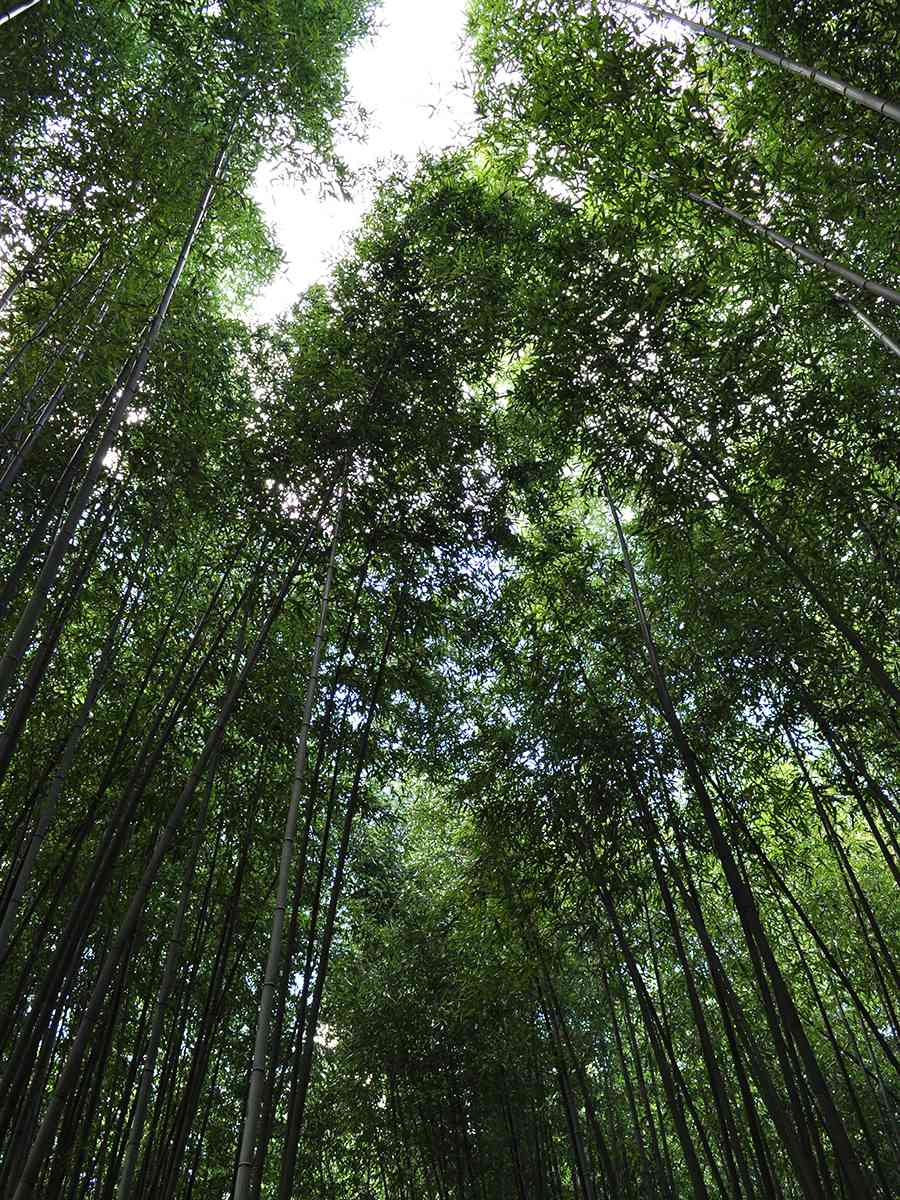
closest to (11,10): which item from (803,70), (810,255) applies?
(803,70)

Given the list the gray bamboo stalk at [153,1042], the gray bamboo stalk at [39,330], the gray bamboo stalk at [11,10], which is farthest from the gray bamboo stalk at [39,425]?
the gray bamboo stalk at [11,10]

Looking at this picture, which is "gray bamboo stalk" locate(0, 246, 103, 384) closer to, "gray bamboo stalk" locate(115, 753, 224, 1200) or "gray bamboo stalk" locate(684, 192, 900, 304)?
"gray bamboo stalk" locate(115, 753, 224, 1200)

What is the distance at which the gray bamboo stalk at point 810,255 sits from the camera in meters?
2.62

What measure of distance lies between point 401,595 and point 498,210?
249 cm

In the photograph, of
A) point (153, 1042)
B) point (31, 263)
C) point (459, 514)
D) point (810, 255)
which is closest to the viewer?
point (810, 255)

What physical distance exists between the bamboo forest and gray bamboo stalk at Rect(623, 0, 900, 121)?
10 cm

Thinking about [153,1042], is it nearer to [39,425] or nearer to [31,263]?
[39,425]

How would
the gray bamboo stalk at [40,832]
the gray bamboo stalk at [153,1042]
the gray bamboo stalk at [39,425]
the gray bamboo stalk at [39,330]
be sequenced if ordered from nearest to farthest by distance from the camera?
the gray bamboo stalk at [40,832]
the gray bamboo stalk at [153,1042]
the gray bamboo stalk at [39,425]
the gray bamboo stalk at [39,330]

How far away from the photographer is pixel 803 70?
267 centimetres

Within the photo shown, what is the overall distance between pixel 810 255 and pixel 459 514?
98.3 inches

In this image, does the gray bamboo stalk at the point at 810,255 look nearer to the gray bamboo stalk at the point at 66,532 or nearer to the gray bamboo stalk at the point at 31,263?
the gray bamboo stalk at the point at 66,532

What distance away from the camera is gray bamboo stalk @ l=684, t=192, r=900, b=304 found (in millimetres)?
2621

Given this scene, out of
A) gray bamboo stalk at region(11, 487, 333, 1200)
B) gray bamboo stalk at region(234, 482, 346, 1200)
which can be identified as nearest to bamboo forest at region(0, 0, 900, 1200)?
gray bamboo stalk at region(11, 487, 333, 1200)

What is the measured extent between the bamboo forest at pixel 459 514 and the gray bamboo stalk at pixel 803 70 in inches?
4.0
